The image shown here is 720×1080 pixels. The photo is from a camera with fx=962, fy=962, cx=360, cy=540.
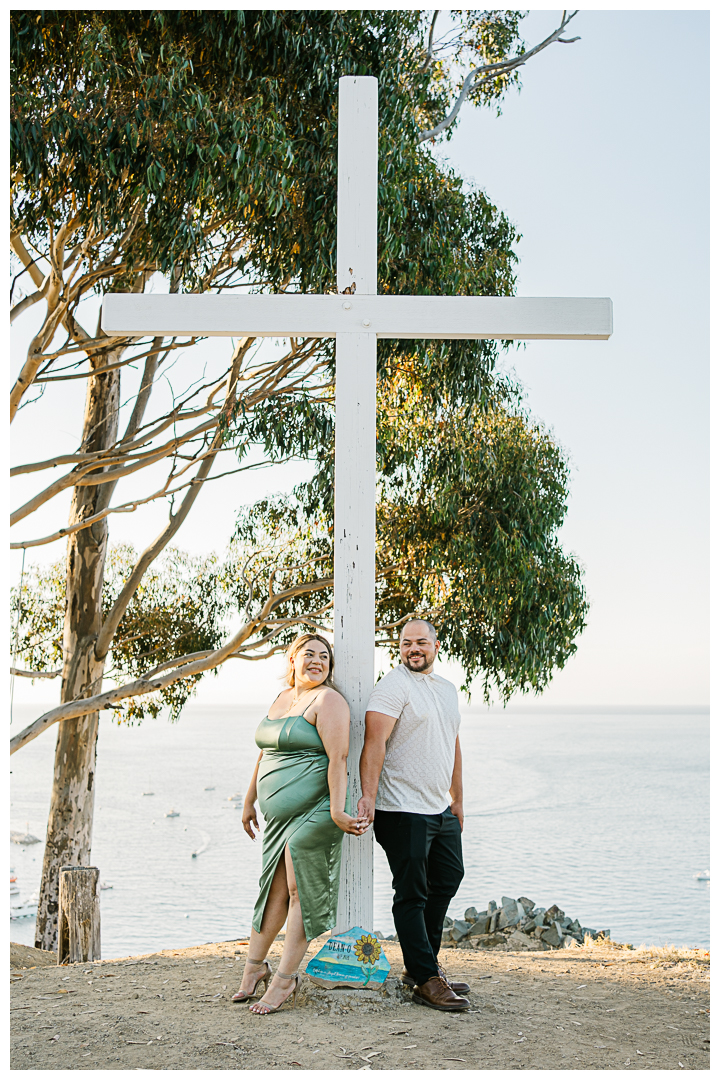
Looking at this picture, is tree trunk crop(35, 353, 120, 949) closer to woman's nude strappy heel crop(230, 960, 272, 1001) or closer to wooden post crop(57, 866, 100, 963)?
wooden post crop(57, 866, 100, 963)

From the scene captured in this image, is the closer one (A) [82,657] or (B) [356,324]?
(B) [356,324]

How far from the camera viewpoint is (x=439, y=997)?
3.25 metres

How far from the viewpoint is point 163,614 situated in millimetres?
9906

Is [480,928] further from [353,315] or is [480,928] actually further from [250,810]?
[353,315]

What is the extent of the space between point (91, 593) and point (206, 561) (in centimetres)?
130

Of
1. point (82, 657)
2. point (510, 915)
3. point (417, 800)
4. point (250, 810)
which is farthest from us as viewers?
point (82, 657)

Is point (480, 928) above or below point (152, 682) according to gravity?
below

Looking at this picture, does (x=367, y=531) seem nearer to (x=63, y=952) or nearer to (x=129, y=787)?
(x=63, y=952)

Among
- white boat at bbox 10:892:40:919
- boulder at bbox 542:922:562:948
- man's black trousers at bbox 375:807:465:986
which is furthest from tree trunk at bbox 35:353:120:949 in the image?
white boat at bbox 10:892:40:919

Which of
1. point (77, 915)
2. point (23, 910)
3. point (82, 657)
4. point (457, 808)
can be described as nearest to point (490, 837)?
point (23, 910)

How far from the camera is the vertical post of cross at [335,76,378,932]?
131 inches

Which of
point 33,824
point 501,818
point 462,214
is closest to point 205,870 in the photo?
point 33,824

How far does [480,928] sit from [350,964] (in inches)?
129

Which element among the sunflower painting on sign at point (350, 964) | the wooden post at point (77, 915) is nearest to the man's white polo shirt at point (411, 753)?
the sunflower painting on sign at point (350, 964)
